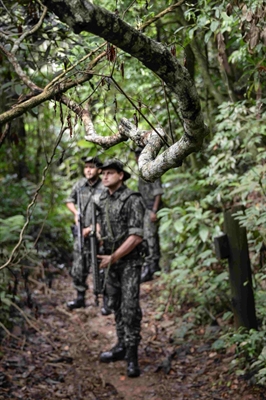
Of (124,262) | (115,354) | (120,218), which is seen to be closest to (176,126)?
(120,218)

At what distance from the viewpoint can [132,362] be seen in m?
5.67

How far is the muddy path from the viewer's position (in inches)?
200

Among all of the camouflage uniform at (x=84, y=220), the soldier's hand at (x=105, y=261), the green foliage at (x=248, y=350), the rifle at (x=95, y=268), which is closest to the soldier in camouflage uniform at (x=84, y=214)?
the camouflage uniform at (x=84, y=220)

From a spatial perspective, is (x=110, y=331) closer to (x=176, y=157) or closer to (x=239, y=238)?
(x=239, y=238)

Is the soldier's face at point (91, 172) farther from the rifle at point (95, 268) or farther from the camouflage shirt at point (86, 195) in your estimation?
the rifle at point (95, 268)

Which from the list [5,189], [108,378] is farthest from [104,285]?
[5,189]

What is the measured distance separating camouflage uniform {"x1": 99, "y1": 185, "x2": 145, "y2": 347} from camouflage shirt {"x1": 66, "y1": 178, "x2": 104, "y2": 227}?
1.49 meters

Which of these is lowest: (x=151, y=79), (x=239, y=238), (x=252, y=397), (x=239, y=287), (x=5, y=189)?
(x=252, y=397)

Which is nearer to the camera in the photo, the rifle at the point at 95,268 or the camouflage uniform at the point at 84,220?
the rifle at the point at 95,268

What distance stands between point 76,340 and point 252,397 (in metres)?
2.96

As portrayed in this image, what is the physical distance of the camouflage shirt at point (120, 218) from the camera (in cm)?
576

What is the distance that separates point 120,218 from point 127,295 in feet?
2.83

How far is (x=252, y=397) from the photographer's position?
4512 millimetres

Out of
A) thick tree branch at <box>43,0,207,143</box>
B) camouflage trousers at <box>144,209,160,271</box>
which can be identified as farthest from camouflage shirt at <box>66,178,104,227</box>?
thick tree branch at <box>43,0,207,143</box>
